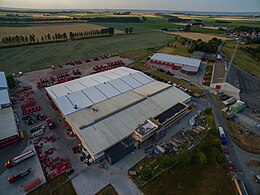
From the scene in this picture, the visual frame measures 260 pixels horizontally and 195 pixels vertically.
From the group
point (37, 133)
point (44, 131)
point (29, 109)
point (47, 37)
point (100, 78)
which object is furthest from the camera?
point (47, 37)

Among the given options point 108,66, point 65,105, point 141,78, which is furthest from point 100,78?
point 108,66

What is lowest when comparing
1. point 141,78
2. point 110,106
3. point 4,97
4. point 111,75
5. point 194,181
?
point 194,181

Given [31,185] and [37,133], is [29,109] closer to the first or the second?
[37,133]

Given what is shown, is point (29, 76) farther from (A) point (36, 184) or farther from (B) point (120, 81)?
(A) point (36, 184)

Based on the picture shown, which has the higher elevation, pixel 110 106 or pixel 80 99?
pixel 110 106

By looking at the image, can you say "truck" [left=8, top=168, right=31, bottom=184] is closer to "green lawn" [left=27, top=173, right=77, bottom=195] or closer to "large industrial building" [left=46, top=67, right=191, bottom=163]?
"green lawn" [left=27, top=173, right=77, bottom=195]

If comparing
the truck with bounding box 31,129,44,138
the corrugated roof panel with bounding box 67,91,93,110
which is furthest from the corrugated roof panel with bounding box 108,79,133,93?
the truck with bounding box 31,129,44,138

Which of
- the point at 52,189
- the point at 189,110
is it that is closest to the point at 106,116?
the point at 52,189
